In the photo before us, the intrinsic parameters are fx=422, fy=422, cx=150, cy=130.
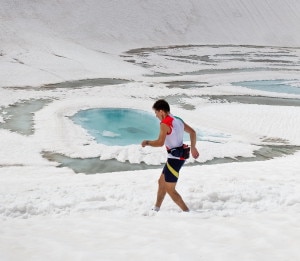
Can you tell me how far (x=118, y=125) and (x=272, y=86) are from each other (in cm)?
1993

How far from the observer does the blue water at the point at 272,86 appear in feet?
108

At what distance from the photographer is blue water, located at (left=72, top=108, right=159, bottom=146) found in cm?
1722

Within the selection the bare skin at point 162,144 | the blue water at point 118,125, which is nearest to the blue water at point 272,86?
the blue water at point 118,125

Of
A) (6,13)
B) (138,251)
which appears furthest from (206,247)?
(6,13)

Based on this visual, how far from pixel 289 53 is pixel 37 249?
61.2m

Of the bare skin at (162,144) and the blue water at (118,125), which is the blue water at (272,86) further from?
the bare skin at (162,144)

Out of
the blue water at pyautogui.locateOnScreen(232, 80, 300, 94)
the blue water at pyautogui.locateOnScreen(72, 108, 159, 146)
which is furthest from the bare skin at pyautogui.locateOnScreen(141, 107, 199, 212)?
the blue water at pyautogui.locateOnScreen(232, 80, 300, 94)

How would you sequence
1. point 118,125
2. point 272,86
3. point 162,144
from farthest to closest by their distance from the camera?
point 272,86 < point 118,125 < point 162,144

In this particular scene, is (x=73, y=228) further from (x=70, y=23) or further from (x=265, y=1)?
(x=265, y=1)

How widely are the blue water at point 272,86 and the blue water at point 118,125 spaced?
15151 mm

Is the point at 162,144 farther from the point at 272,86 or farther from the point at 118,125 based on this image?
the point at 272,86

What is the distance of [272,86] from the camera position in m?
35.2

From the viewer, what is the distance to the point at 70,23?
59125 millimetres

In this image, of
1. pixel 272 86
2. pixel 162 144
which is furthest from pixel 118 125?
pixel 272 86
